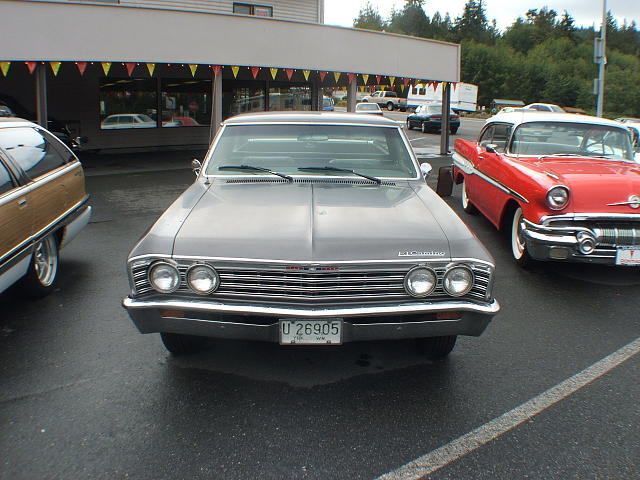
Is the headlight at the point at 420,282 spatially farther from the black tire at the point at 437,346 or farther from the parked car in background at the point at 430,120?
the parked car in background at the point at 430,120

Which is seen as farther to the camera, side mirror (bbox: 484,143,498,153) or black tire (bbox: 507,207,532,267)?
side mirror (bbox: 484,143,498,153)

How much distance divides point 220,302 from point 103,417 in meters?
0.89

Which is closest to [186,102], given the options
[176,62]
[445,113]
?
[176,62]

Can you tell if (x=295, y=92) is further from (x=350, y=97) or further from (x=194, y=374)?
(x=194, y=374)

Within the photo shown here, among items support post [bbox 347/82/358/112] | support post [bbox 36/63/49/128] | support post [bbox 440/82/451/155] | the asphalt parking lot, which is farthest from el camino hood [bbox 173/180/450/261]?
support post [bbox 440/82/451/155]

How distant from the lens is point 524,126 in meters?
7.37

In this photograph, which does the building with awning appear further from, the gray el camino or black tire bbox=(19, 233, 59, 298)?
the gray el camino

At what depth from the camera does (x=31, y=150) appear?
18.1 ft

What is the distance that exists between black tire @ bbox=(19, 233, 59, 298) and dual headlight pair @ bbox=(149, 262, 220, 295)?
2205mm

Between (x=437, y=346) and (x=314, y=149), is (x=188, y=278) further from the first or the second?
(x=314, y=149)

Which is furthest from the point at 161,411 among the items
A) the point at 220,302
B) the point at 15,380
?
the point at 15,380

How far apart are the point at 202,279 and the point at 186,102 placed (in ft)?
55.9

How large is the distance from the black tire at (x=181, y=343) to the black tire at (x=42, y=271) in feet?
Result: 5.95

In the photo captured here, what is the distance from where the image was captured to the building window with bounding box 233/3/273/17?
19.8 metres
